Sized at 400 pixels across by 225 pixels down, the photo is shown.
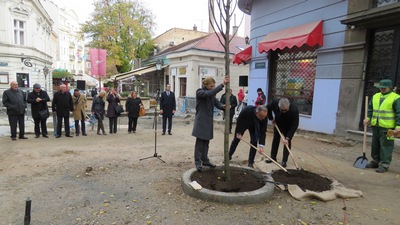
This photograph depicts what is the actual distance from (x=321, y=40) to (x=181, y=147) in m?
5.32

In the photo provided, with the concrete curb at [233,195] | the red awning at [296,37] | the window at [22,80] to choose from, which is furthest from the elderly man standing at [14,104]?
the window at [22,80]

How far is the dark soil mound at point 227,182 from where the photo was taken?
3955 mm

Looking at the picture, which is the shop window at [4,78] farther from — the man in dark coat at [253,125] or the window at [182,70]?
the man in dark coat at [253,125]

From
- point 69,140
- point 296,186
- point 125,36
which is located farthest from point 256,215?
point 125,36

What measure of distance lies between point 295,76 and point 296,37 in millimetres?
1593

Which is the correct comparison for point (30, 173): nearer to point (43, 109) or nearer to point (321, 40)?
point (43, 109)

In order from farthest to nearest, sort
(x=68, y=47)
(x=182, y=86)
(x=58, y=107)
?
1. (x=68, y=47)
2. (x=182, y=86)
3. (x=58, y=107)

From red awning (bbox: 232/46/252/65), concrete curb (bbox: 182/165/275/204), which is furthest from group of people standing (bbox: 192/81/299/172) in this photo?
red awning (bbox: 232/46/252/65)

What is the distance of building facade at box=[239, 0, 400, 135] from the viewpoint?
274 inches

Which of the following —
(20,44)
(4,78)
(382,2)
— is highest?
(20,44)

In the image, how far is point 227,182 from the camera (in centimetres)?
411

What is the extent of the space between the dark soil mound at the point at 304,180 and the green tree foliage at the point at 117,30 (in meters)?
24.9

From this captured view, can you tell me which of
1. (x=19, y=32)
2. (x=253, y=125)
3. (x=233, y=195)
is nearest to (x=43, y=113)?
(x=253, y=125)

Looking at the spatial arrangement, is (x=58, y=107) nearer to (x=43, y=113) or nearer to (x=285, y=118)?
(x=43, y=113)
